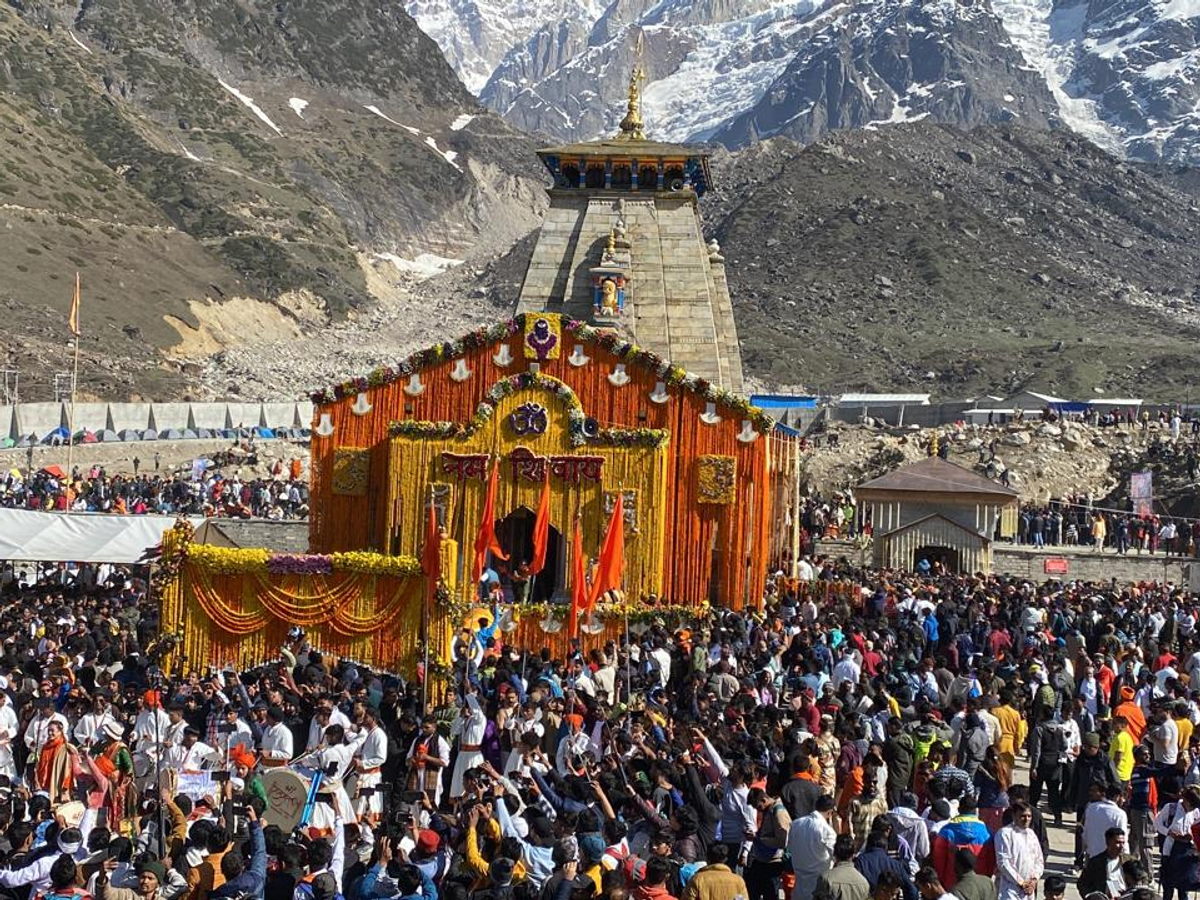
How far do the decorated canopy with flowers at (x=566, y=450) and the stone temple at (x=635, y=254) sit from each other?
10.8 feet

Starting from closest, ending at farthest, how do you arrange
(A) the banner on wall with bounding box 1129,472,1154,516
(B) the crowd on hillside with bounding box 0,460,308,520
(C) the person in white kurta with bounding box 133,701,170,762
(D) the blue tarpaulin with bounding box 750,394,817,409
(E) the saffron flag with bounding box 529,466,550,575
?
1. (C) the person in white kurta with bounding box 133,701,170,762
2. (E) the saffron flag with bounding box 529,466,550,575
3. (B) the crowd on hillside with bounding box 0,460,308,520
4. (A) the banner on wall with bounding box 1129,472,1154,516
5. (D) the blue tarpaulin with bounding box 750,394,817,409

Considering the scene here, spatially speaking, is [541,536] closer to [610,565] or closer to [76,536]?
[610,565]

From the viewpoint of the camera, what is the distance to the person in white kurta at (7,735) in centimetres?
1642

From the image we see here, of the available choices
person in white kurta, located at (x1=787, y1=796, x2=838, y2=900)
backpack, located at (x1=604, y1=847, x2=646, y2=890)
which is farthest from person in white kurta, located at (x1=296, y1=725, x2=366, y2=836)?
person in white kurta, located at (x1=787, y1=796, x2=838, y2=900)

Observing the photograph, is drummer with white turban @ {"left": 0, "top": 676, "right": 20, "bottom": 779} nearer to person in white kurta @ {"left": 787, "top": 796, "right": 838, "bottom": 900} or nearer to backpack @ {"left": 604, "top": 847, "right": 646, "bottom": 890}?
backpack @ {"left": 604, "top": 847, "right": 646, "bottom": 890}

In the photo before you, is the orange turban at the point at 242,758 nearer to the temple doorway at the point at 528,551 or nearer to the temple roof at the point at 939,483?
the temple doorway at the point at 528,551

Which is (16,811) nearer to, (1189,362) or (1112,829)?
(1112,829)

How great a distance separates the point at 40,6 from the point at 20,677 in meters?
158

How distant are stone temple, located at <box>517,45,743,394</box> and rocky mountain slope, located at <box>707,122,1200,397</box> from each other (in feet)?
216

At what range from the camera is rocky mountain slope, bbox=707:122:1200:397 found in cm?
10431

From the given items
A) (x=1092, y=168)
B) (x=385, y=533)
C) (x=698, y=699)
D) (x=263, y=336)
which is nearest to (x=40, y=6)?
(x=263, y=336)

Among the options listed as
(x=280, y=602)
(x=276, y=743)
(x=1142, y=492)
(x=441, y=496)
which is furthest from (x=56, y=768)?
(x=1142, y=492)

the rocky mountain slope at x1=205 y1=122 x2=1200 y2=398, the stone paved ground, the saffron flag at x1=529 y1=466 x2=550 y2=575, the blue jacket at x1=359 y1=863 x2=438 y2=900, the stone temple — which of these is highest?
the rocky mountain slope at x1=205 y1=122 x2=1200 y2=398

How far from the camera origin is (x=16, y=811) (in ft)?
43.7
